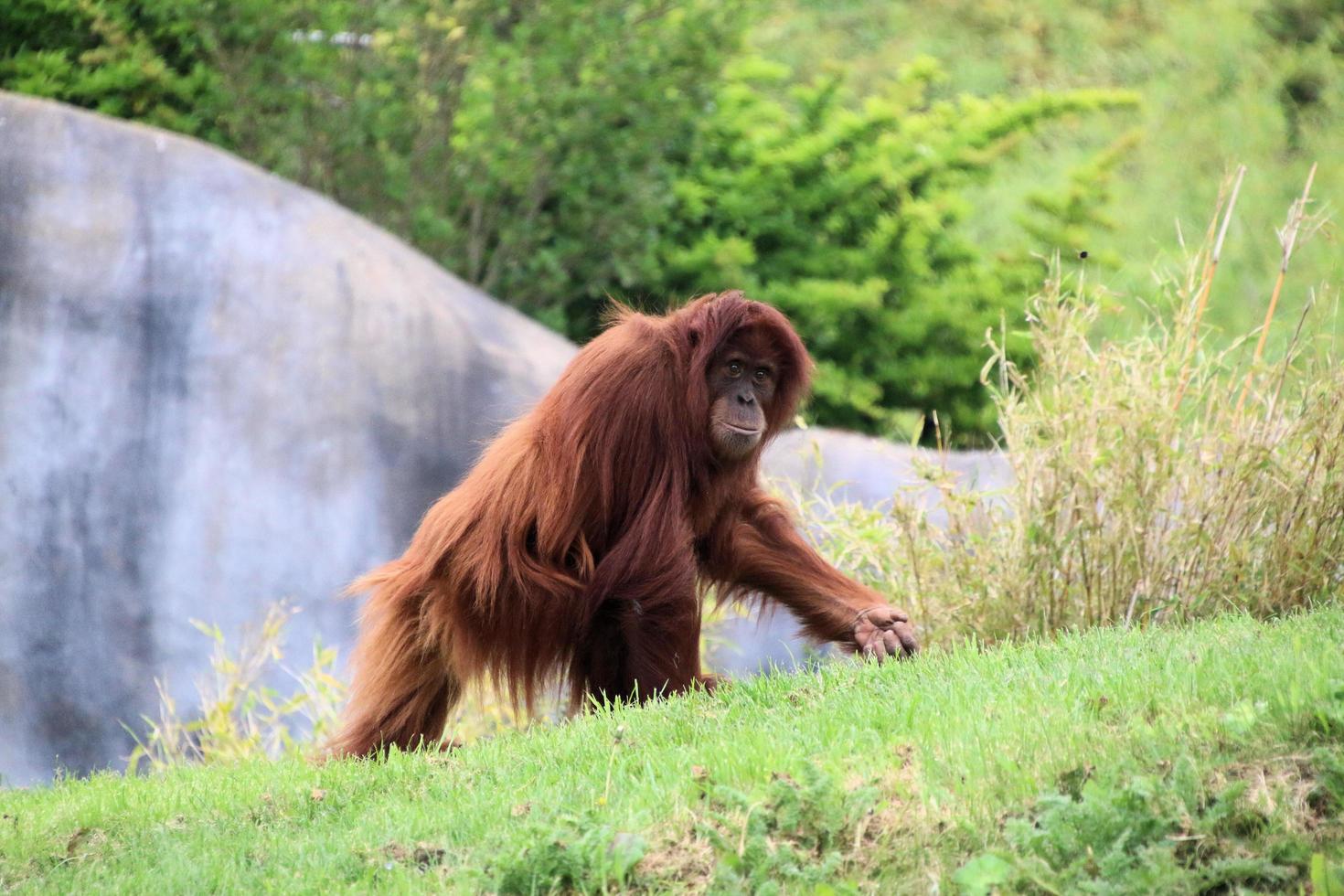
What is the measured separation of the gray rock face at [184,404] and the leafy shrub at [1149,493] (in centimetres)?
307

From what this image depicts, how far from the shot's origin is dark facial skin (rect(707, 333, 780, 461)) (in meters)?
4.75

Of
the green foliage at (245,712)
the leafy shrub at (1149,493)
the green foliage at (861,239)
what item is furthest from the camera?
the green foliage at (861,239)

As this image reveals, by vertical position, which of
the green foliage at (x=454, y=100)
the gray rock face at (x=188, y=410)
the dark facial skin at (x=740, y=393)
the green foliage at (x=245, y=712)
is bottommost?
the green foliage at (x=245, y=712)

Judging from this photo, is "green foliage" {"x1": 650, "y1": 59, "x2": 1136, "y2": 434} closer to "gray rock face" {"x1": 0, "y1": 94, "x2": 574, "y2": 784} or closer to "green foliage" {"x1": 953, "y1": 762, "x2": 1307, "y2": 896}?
"gray rock face" {"x1": 0, "y1": 94, "x2": 574, "y2": 784}

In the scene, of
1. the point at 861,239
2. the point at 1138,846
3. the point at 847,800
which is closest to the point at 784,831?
the point at 847,800

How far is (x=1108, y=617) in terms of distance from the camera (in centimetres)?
511

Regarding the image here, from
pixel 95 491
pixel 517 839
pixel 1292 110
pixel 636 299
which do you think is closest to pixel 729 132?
pixel 636 299

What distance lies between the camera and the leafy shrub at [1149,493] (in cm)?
491

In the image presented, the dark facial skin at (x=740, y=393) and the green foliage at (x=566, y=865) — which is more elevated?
A: the dark facial skin at (x=740, y=393)

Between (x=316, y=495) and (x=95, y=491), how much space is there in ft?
3.37

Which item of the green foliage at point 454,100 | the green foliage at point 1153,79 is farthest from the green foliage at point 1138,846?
the green foliage at point 1153,79

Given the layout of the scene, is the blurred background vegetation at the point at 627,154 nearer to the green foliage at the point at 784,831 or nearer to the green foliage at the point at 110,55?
the green foliage at the point at 110,55

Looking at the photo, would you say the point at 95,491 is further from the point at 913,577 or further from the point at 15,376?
the point at 913,577

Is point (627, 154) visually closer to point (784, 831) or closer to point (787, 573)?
point (787, 573)
